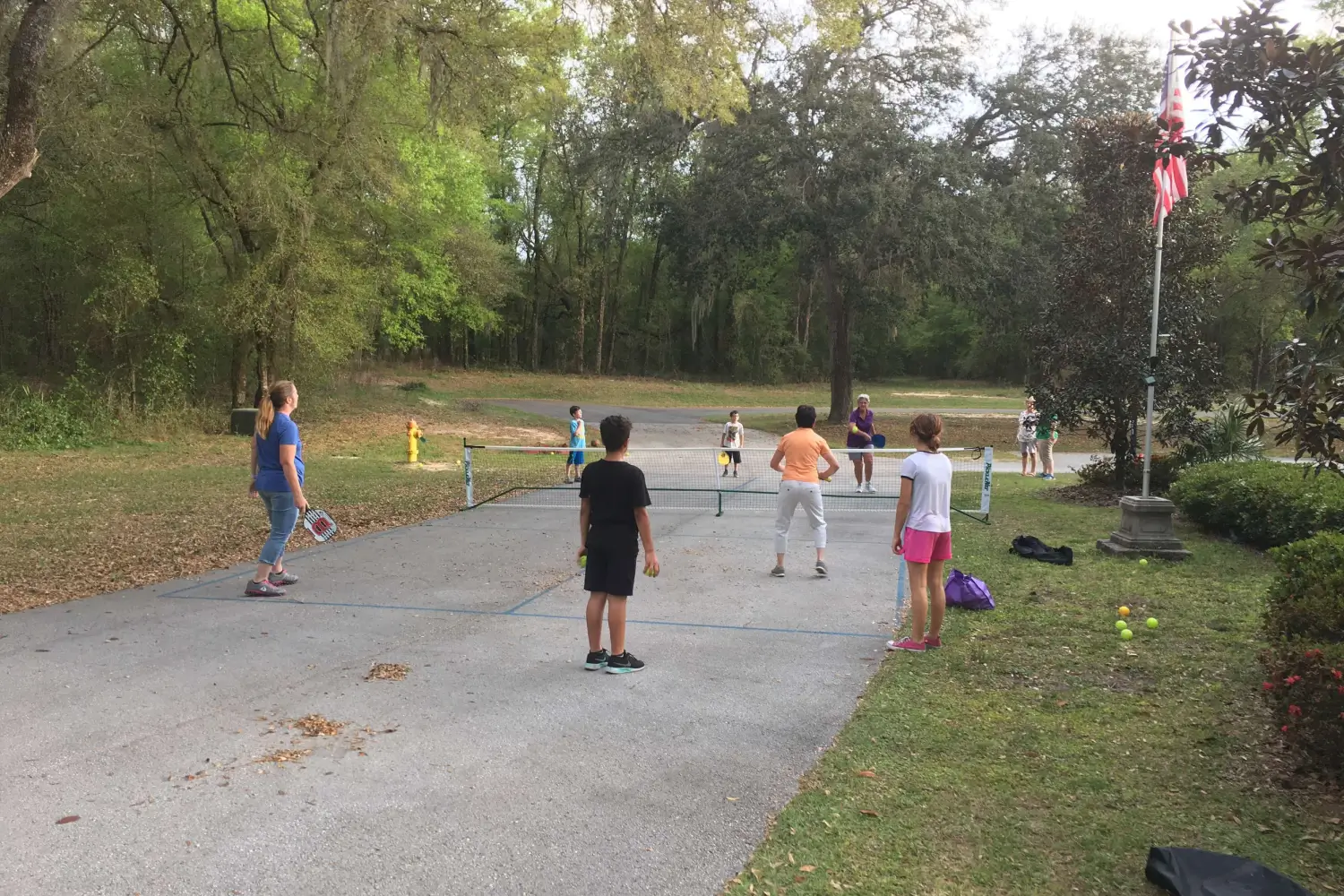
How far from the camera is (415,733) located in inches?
173

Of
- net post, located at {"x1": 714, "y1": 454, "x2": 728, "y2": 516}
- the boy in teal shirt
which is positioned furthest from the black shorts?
the boy in teal shirt

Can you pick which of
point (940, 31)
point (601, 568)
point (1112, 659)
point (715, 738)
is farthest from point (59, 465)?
point (940, 31)

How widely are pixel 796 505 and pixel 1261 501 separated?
499cm

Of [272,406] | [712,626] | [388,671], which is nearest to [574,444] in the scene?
[272,406]

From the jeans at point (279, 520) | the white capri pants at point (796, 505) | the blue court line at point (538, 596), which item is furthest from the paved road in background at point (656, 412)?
the jeans at point (279, 520)

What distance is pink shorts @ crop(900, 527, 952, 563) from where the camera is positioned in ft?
18.4

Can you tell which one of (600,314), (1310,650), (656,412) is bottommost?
(656,412)

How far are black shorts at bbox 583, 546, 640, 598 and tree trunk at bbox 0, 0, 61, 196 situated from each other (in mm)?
6718

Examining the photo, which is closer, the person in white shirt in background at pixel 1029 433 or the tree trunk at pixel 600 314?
the person in white shirt in background at pixel 1029 433

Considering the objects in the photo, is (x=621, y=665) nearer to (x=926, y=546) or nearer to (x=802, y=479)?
(x=926, y=546)

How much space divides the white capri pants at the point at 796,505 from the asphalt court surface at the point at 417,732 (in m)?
0.47

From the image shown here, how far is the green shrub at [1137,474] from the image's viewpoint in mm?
13062

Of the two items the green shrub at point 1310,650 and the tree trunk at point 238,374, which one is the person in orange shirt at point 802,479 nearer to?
the green shrub at point 1310,650

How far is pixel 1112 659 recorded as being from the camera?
5.59 m
